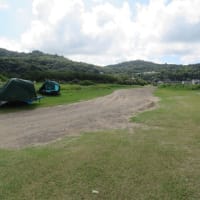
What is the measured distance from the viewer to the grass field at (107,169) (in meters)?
4.11

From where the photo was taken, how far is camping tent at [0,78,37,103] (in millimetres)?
15875

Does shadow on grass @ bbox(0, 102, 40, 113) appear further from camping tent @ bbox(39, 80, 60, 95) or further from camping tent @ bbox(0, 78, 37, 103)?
camping tent @ bbox(39, 80, 60, 95)

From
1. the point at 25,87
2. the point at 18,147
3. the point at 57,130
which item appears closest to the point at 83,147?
the point at 18,147

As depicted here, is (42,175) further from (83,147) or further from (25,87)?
(25,87)

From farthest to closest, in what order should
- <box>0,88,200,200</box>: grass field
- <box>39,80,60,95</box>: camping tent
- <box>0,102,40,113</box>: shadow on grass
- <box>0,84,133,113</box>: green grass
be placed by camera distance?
<box>39,80,60,95</box>: camping tent, <box>0,84,133,113</box>: green grass, <box>0,102,40,113</box>: shadow on grass, <box>0,88,200,200</box>: grass field

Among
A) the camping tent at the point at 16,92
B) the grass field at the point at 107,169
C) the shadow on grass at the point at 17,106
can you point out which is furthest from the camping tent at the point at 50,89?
the grass field at the point at 107,169

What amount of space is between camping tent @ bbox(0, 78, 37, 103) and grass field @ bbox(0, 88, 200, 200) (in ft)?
30.6

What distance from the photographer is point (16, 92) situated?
1628 cm

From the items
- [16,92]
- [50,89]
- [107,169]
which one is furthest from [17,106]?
[107,169]

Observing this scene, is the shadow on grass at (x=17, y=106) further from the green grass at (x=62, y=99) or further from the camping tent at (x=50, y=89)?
the camping tent at (x=50, y=89)

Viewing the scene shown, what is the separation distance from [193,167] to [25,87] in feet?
44.3

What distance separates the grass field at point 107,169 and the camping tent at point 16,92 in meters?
9.31

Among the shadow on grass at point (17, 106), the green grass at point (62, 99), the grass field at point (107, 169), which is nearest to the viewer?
the grass field at point (107, 169)

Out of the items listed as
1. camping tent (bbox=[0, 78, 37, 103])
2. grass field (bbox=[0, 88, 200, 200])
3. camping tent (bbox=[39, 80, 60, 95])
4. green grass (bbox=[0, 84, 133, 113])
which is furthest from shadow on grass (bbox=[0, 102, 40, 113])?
grass field (bbox=[0, 88, 200, 200])
